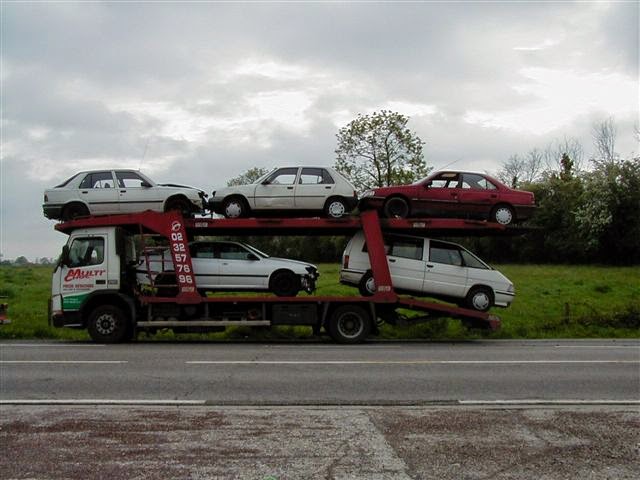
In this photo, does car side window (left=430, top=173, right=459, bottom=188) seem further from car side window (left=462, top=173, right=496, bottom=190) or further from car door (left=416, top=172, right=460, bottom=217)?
car side window (left=462, top=173, right=496, bottom=190)

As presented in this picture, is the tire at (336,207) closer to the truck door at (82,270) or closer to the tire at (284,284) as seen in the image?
the tire at (284,284)

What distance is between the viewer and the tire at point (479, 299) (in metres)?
15.8

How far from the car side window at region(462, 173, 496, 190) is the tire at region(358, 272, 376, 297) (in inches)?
113

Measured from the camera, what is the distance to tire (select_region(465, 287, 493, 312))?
15.8 metres

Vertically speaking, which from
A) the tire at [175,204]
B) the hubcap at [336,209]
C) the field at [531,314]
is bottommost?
the field at [531,314]

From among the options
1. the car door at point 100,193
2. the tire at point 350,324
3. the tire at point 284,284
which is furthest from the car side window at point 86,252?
the tire at point 350,324

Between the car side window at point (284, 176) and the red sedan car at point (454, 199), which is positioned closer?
the car side window at point (284, 176)

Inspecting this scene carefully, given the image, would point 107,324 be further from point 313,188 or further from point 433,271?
point 433,271

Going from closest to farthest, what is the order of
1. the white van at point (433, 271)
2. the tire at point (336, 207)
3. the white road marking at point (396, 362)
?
the white road marking at point (396, 362) < the tire at point (336, 207) < the white van at point (433, 271)

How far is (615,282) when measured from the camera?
3161cm

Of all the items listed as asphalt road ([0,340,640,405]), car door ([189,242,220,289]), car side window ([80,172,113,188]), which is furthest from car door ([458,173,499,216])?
car side window ([80,172,113,188])

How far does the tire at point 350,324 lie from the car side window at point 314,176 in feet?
A: 9.04

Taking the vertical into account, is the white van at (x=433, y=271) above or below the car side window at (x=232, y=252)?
below

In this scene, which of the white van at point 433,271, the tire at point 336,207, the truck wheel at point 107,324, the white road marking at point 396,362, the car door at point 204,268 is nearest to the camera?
the white road marking at point 396,362
